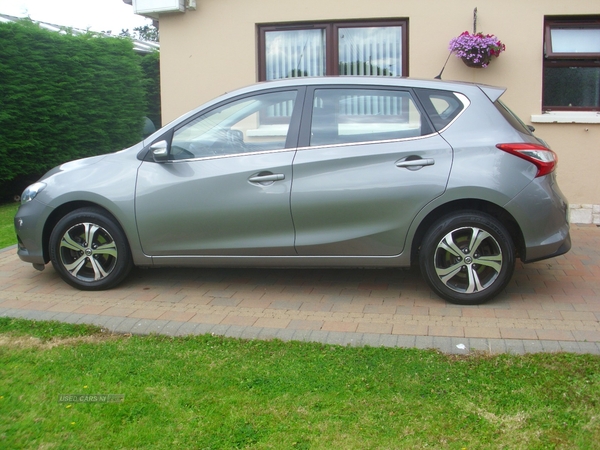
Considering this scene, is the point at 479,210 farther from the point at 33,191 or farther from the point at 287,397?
the point at 33,191

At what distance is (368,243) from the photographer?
17.8 ft

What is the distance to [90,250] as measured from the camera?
5875mm

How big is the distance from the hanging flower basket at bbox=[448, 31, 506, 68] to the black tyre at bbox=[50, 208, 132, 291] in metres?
4.91

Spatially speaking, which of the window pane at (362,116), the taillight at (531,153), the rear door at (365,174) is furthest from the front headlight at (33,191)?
the taillight at (531,153)

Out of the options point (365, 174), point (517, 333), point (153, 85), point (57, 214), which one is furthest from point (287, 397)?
point (153, 85)

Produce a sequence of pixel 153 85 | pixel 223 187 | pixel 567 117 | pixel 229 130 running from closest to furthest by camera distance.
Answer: pixel 223 187 < pixel 229 130 < pixel 567 117 < pixel 153 85

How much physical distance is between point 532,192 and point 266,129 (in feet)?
7.36

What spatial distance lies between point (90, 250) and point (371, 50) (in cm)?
504

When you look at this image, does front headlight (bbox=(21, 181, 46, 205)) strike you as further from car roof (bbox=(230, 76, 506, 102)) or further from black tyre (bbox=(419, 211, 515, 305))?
black tyre (bbox=(419, 211, 515, 305))

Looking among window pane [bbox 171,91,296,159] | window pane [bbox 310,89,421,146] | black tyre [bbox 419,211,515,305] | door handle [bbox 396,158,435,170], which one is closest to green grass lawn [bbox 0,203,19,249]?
window pane [bbox 171,91,296,159]

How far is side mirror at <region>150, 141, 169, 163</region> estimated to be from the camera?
5613 millimetres

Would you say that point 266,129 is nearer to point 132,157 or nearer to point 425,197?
point 132,157

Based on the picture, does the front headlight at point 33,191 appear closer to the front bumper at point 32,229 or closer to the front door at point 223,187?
the front bumper at point 32,229

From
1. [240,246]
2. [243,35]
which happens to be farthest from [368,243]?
[243,35]
